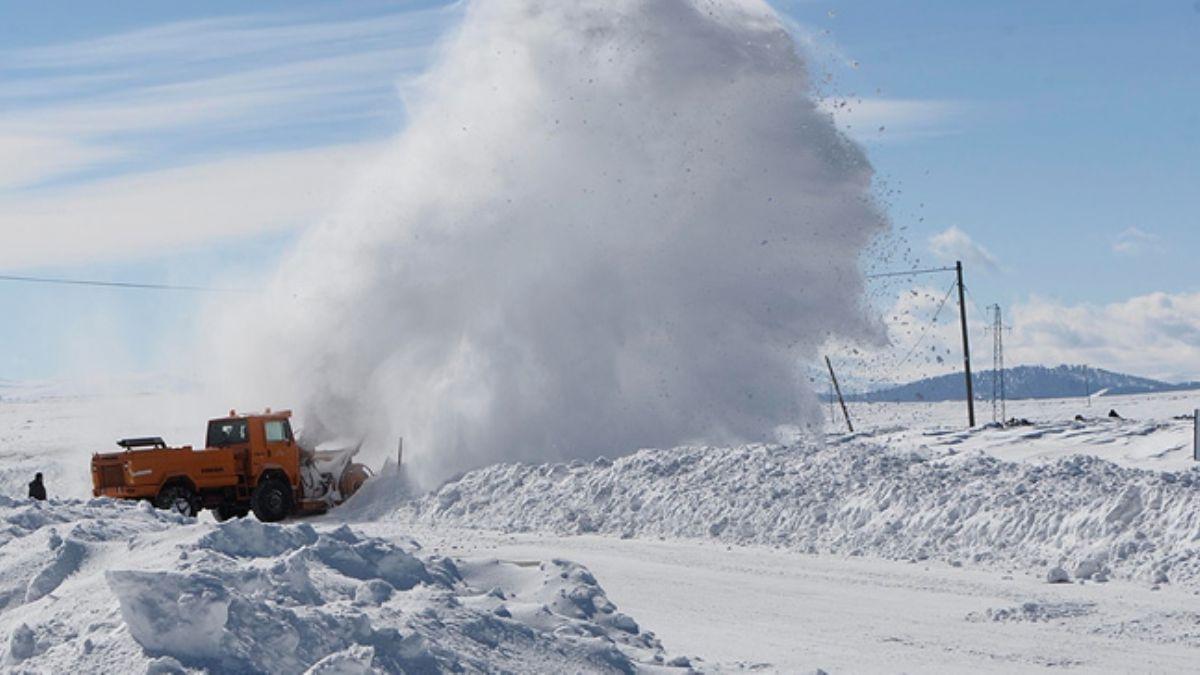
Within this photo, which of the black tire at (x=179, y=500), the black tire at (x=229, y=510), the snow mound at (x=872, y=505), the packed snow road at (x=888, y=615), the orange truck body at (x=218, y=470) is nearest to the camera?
the packed snow road at (x=888, y=615)

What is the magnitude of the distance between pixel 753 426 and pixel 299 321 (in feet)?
34.6

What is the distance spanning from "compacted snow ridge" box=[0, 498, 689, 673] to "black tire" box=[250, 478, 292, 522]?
1226cm

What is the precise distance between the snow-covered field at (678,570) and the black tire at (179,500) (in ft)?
7.47

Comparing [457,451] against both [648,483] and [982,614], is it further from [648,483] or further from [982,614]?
[982,614]

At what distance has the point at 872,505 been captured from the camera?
1961 centimetres

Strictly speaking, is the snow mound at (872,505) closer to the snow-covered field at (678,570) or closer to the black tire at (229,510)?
the snow-covered field at (678,570)

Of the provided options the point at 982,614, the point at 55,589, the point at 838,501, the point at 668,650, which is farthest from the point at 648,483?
the point at 55,589

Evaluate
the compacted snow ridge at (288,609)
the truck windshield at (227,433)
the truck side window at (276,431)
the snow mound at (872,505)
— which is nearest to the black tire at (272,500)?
the truck side window at (276,431)

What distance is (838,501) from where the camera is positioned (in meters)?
20.2

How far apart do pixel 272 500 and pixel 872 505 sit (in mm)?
11781

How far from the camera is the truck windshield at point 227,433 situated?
2697 centimetres

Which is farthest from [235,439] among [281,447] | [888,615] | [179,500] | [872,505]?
[888,615]

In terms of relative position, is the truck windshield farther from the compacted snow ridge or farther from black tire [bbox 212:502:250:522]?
the compacted snow ridge

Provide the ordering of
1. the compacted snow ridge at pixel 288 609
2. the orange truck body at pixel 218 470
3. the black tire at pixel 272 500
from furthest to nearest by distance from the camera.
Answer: the black tire at pixel 272 500, the orange truck body at pixel 218 470, the compacted snow ridge at pixel 288 609
